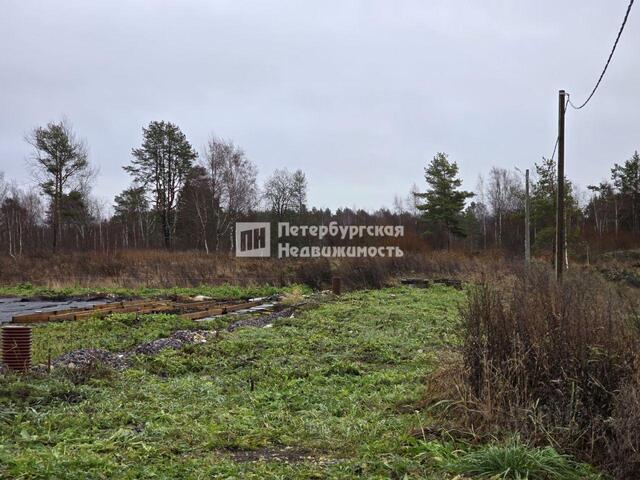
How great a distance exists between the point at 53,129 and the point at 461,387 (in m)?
40.2

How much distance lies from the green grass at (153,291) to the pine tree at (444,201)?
23.9m

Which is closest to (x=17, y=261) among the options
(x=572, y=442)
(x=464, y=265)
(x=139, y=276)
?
(x=139, y=276)

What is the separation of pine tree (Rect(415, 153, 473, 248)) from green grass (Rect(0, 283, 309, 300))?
78.6 feet

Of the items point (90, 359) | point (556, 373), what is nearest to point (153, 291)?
point (90, 359)

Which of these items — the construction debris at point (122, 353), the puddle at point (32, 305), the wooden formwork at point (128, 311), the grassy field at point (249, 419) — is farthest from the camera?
the puddle at point (32, 305)

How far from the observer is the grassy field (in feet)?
12.1

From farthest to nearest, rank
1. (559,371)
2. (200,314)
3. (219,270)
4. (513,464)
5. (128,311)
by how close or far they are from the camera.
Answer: (219,270) → (128,311) → (200,314) → (559,371) → (513,464)

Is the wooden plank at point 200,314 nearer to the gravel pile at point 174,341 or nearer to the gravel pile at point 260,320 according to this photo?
the gravel pile at point 260,320

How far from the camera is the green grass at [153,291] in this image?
2220 centimetres

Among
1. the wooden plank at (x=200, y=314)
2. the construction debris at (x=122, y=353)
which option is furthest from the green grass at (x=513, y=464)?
the wooden plank at (x=200, y=314)

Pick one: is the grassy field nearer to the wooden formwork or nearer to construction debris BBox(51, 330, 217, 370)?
construction debris BBox(51, 330, 217, 370)

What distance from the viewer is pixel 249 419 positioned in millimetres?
4996

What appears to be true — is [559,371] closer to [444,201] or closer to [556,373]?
[556,373]

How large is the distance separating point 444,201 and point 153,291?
28.4m
